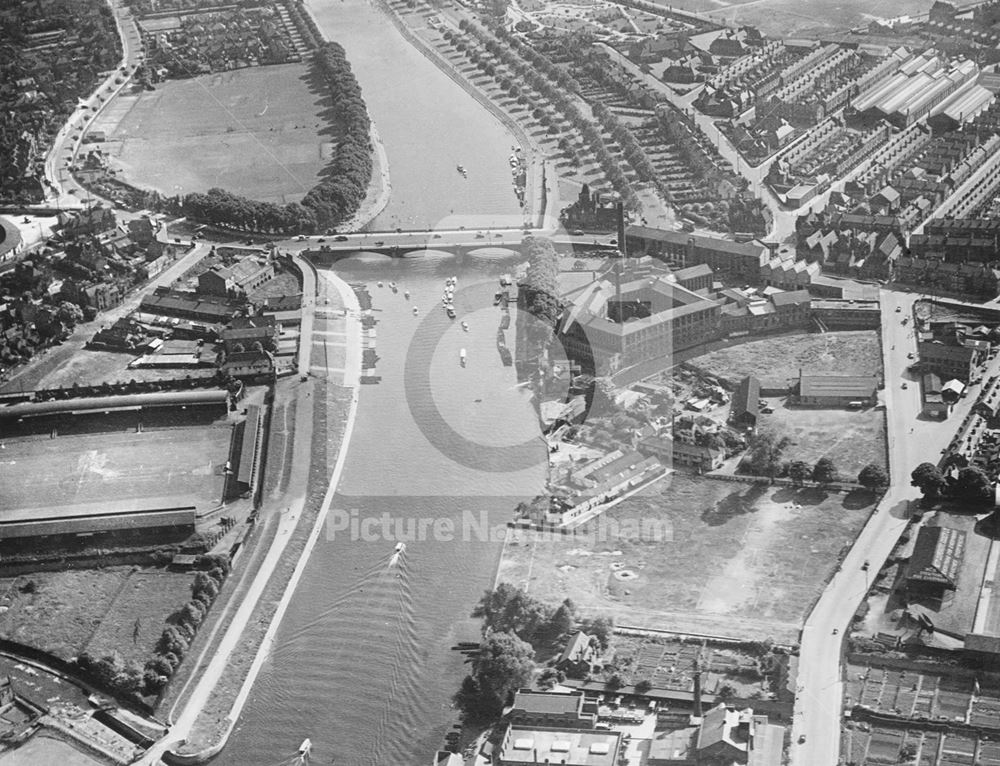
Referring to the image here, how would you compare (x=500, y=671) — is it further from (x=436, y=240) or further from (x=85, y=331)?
(x=436, y=240)

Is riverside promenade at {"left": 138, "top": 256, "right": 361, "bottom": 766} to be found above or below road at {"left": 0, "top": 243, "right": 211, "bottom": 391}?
above

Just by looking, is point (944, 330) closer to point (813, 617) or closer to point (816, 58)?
point (813, 617)

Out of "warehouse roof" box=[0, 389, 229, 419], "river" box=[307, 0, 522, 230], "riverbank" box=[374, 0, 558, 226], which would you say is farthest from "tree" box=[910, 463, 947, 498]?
"river" box=[307, 0, 522, 230]

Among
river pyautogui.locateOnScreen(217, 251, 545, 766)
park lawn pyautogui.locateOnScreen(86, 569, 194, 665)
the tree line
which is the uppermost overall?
river pyautogui.locateOnScreen(217, 251, 545, 766)

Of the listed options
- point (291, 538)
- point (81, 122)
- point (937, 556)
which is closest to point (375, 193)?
point (81, 122)

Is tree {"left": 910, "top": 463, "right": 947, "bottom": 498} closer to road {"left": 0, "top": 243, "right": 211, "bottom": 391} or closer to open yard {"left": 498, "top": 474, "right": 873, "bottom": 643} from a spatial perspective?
open yard {"left": 498, "top": 474, "right": 873, "bottom": 643}

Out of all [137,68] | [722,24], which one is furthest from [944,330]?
[137,68]

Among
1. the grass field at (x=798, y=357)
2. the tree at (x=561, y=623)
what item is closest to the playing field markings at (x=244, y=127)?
the grass field at (x=798, y=357)
